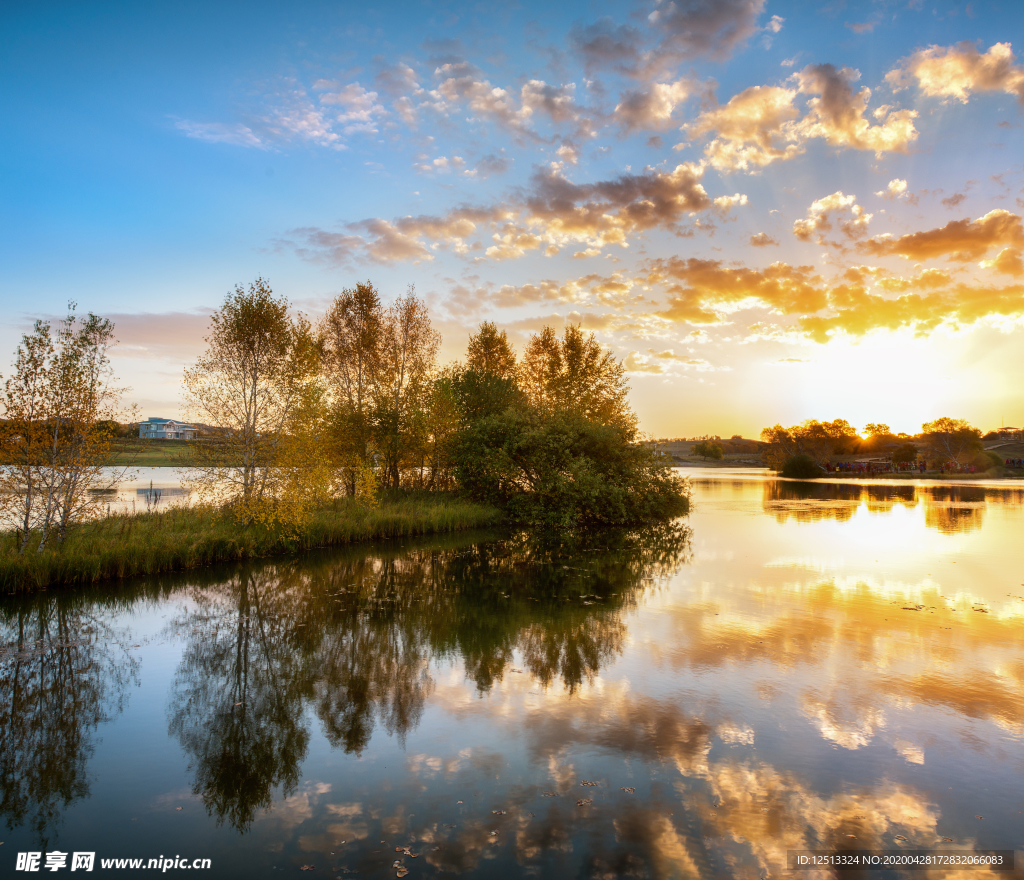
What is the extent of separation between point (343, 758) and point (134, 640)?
25.4 ft

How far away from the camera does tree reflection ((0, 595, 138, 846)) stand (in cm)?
648

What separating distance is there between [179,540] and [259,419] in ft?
18.4

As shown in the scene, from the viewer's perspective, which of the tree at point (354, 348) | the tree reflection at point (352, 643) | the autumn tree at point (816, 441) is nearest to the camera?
the tree reflection at point (352, 643)

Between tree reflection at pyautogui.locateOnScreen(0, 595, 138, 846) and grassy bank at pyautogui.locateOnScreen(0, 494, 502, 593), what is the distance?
48.0 inches

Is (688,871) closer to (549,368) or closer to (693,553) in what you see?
(693,553)

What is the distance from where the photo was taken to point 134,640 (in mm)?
12195

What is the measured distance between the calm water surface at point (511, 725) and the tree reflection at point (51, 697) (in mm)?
47

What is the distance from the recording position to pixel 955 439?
359ft

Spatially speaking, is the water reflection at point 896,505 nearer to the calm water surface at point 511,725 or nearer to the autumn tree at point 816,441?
the calm water surface at point 511,725

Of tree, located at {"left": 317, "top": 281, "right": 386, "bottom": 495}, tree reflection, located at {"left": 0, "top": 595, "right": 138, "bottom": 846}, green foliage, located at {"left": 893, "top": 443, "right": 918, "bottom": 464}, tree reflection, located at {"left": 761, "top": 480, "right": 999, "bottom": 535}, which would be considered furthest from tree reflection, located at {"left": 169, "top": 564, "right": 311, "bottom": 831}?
green foliage, located at {"left": 893, "top": 443, "right": 918, "bottom": 464}

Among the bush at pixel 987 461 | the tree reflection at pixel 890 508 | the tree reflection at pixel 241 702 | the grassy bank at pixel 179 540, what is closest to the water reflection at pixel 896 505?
the tree reflection at pixel 890 508

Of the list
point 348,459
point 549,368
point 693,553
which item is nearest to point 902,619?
point 693,553

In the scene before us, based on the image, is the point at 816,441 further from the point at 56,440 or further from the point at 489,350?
the point at 56,440

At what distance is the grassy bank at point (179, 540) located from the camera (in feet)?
51.9
